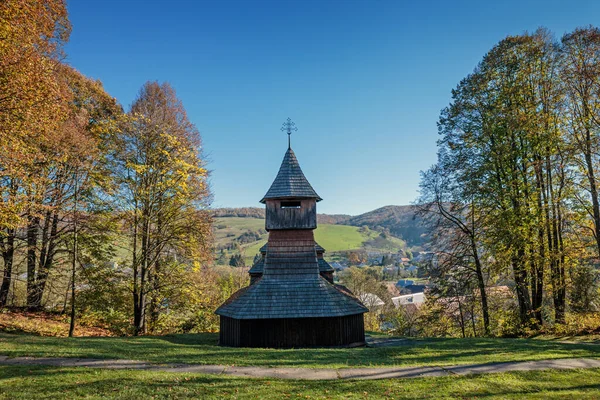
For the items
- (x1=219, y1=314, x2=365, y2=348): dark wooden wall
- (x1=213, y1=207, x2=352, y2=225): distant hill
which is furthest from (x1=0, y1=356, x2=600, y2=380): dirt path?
(x1=213, y1=207, x2=352, y2=225): distant hill

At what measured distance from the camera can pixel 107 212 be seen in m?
20.0

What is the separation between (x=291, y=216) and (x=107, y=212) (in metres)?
10.6

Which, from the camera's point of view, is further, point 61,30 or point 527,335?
point 527,335

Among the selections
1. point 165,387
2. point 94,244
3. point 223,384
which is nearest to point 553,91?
point 223,384

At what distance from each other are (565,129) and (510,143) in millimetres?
2793

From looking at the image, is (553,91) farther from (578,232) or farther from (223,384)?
(223,384)

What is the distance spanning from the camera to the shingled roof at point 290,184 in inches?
795

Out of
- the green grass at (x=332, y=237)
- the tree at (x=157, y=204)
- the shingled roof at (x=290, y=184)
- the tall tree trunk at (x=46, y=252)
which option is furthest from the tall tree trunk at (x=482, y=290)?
the green grass at (x=332, y=237)

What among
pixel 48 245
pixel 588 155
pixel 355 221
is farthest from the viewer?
pixel 355 221

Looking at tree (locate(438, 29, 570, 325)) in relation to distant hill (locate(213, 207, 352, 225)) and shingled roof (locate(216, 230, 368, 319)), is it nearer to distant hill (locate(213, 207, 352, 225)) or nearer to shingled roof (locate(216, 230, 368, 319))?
shingled roof (locate(216, 230, 368, 319))

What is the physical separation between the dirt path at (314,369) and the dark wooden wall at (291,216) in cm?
960

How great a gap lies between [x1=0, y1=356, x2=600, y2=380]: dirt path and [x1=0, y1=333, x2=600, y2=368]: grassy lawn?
504mm

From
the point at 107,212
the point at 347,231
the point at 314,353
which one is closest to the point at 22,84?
the point at 107,212

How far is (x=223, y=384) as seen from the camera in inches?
364
